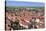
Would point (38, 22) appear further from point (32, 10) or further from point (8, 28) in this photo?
point (8, 28)

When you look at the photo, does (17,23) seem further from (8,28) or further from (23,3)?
(23,3)

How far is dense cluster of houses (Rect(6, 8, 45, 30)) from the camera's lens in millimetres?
904

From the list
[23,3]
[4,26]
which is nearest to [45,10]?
[23,3]

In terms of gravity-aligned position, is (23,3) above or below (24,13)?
above

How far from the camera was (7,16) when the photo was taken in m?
0.90

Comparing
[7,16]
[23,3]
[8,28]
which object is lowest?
[8,28]

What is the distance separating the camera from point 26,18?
93 centimetres

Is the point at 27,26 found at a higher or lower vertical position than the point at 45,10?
lower

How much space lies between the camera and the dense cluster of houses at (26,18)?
0.90 metres

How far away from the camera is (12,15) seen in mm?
909

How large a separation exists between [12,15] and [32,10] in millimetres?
214

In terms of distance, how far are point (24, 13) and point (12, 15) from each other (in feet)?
0.41
